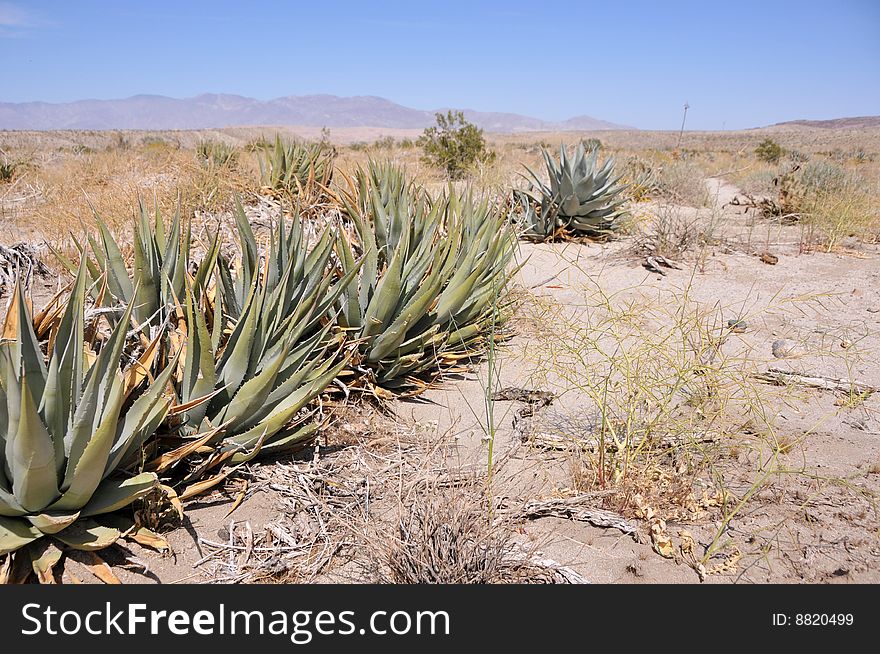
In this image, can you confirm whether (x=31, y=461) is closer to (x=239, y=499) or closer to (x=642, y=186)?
(x=239, y=499)

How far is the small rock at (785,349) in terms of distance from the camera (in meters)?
4.35

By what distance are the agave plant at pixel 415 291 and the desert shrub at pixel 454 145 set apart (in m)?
9.48

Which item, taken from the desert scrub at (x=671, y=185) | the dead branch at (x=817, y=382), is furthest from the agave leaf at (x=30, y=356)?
the desert scrub at (x=671, y=185)

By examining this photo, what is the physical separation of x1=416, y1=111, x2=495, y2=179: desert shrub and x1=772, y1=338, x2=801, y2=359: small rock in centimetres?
977

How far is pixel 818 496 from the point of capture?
106 inches

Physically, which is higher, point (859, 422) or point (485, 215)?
point (485, 215)

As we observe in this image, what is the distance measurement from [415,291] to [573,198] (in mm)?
4140

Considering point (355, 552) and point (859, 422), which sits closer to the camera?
point (355, 552)

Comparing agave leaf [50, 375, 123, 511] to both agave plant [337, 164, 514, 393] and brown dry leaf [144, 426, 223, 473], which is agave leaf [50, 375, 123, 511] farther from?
agave plant [337, 164, 514, 393]

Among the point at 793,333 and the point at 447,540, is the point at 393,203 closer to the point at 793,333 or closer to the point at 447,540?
the point at 447,540

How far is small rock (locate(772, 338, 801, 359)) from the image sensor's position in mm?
4352

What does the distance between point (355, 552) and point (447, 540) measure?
433 mm

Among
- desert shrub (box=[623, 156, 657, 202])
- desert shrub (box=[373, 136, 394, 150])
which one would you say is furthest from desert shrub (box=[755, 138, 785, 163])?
desert shrub (box=[373, 136, 394, 150])

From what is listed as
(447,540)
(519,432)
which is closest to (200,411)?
(447,540)
